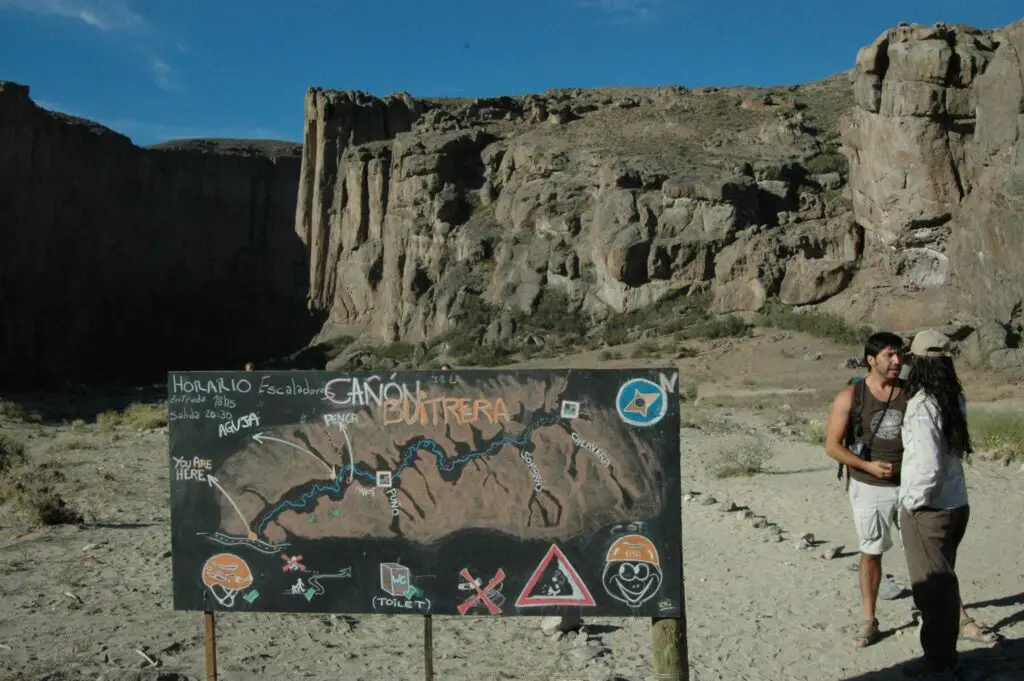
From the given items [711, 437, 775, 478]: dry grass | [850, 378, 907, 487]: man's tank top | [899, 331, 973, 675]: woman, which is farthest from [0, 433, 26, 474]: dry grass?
[899, 331, 973, 675]: woman

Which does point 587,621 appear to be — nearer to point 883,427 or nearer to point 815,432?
point 883,427

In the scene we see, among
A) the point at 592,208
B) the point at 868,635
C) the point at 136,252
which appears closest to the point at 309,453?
the point at 868,635

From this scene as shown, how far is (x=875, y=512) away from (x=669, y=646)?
1.93 m

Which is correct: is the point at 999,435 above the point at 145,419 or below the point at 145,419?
below

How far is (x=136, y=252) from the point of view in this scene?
72.7 metres

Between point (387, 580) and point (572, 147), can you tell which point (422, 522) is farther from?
point (572, 147)

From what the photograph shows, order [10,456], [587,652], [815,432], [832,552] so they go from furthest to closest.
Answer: [10,456], [815,432], [832,552], [587,652]

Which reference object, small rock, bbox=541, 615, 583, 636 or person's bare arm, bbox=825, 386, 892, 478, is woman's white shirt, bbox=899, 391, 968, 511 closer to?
person's bare arm, bbox=825, 386, 892, 478

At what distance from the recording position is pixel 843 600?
7.31 meters

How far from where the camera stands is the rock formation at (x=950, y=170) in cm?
2892

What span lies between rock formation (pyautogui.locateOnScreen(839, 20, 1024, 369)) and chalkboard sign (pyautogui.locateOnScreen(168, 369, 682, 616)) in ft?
86.0

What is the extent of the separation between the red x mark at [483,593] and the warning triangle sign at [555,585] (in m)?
0.12

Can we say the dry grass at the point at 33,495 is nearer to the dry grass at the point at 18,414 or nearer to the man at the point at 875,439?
the man at the point at 875,439

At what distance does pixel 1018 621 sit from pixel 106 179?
243 feet
